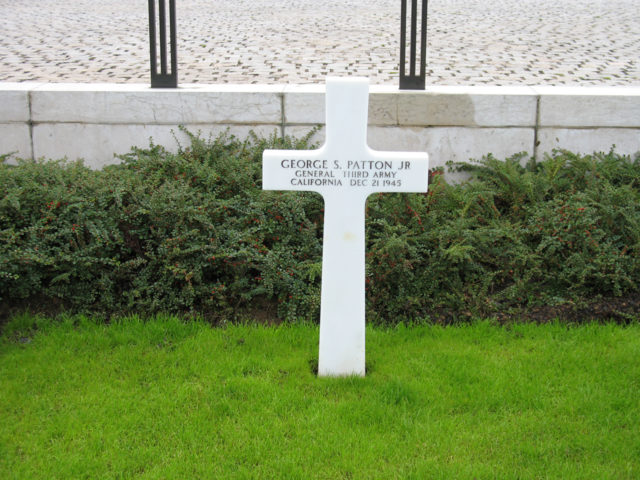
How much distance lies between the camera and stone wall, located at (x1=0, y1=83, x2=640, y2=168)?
5.76 m

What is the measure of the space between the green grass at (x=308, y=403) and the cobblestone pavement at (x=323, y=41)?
3672 mm

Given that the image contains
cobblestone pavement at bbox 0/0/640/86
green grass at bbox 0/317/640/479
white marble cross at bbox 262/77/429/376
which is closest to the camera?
green grass at bbox 0/317/640/479

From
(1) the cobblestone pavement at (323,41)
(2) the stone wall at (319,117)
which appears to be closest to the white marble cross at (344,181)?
(2) the stone wall at (319,117)

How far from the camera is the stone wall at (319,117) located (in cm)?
576

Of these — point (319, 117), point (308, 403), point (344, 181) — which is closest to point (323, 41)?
point (319, 117)

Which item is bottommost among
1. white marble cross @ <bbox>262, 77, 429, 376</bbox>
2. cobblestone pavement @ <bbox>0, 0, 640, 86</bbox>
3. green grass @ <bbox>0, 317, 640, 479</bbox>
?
green grass @ <bbox>0, 317, 640, 479</bbox>

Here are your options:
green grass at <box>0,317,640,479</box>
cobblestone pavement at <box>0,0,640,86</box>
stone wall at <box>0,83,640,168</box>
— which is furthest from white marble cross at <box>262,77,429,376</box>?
cobblestone pavement at <box>0,0,640,86</box>

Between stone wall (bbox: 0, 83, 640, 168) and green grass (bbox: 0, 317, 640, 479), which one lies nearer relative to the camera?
green grass (bbox: 0, 317, 640, 479)

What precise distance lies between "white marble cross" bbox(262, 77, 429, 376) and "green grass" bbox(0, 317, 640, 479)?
1.46 feet

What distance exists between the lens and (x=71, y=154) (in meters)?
5.96

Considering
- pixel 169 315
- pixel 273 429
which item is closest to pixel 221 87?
pixel 169 315

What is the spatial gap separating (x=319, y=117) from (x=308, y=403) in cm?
301

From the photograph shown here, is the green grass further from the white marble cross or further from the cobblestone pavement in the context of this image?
the cobblestone pavement

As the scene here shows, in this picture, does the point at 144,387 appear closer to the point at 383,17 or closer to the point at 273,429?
the point at 273,429
